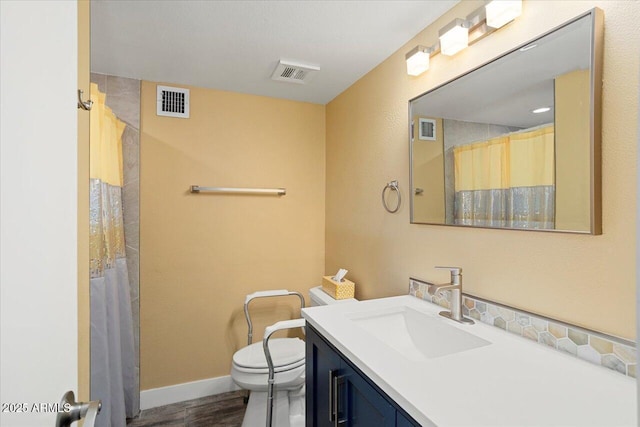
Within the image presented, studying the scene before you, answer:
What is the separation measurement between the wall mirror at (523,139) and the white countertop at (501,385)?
1.29 ft

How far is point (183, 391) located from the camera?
2.23 metres

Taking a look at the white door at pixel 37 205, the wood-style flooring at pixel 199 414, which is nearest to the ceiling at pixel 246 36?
the white door at pixel 37 205

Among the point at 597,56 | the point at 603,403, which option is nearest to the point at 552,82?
the point at 597,56

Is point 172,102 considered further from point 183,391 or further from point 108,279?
point 183,391

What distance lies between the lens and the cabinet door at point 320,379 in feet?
3.64

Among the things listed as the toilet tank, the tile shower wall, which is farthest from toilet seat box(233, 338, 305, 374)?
the tile shower wall

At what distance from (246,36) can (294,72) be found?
1.44 ft

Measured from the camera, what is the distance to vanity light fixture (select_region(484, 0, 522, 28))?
1104 mm

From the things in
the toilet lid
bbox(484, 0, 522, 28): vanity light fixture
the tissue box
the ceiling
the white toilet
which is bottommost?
the white toilet

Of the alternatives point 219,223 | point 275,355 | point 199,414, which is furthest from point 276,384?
point 219,223

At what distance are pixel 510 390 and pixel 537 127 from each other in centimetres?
81

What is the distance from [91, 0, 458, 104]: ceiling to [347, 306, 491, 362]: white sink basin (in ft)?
4.43

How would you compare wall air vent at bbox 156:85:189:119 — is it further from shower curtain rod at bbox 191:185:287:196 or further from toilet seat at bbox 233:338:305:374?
toilet seat at bbox 233:338:305:374

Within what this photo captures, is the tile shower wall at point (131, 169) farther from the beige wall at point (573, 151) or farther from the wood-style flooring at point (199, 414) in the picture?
the beige wall at point (573, 151)
